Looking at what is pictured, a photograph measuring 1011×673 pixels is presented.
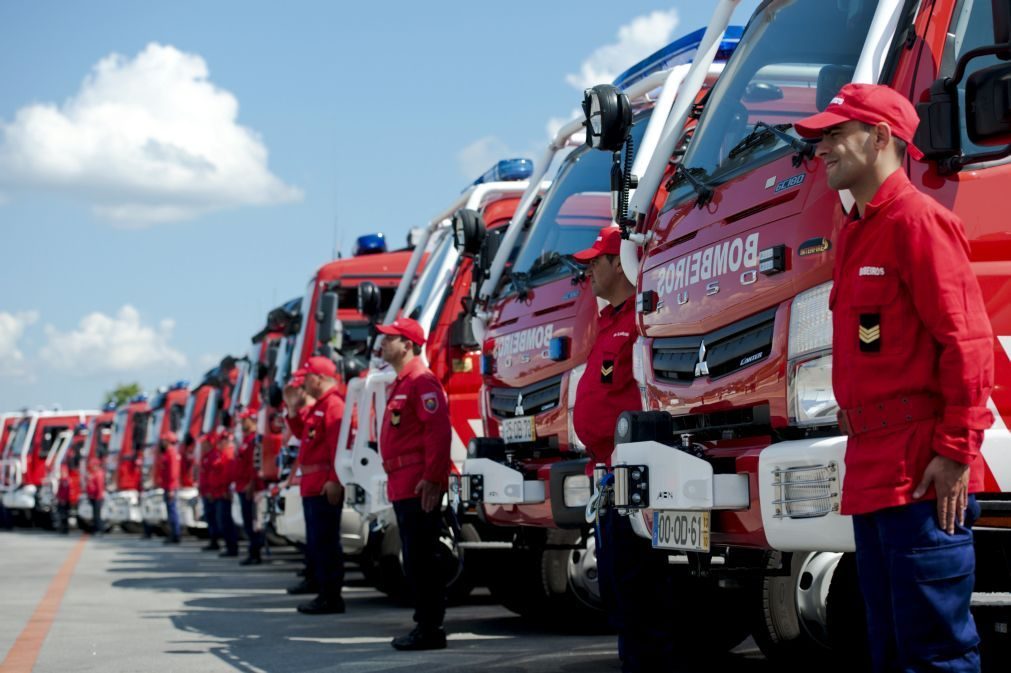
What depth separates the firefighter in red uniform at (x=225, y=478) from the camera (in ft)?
58.3

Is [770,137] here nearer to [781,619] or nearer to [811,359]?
[811,359]

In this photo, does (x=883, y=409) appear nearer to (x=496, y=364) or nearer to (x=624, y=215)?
(x=624, y=215)

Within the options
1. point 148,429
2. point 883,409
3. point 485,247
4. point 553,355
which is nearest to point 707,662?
point 553,355

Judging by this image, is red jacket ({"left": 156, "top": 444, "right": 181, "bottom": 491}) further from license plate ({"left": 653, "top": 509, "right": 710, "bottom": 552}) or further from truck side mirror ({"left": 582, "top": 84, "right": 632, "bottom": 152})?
license plate ({"left": 653, "top": 509, "right": 710, "bottom": 552})

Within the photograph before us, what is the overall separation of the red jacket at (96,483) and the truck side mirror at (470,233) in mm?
19722

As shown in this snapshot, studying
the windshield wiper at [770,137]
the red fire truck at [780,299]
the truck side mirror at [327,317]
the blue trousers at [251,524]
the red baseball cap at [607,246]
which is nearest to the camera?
the red fire truck at [780,299]

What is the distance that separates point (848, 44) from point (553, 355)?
2624 mm

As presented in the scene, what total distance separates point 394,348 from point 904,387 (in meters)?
5.09

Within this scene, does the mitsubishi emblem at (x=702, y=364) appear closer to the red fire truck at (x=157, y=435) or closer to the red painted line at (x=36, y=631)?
the red painted line at (x=36, y=631)

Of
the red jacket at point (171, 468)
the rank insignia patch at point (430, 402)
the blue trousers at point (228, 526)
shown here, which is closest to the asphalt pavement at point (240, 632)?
the rank insignia patch at point (430, 402)

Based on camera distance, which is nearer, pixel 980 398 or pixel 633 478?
pixel 980 398

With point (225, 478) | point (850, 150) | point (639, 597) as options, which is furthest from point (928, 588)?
point (225, 478)

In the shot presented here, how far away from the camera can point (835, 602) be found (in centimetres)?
534

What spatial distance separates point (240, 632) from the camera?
9.23 m
